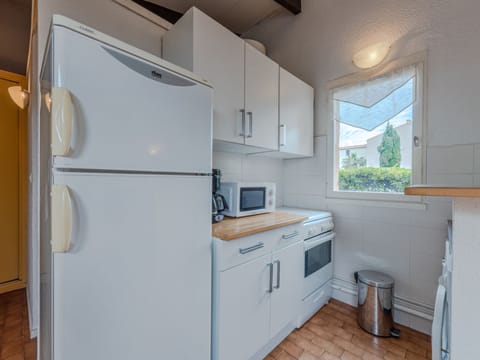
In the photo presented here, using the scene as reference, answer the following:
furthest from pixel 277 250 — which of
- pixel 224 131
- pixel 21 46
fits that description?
pixel 21 46

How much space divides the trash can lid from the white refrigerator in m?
1.41

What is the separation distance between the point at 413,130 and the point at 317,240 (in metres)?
Result: 1.20

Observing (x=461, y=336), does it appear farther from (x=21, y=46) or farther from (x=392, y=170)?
(x=21, y=46)

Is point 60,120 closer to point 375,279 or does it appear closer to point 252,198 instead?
point 252,198

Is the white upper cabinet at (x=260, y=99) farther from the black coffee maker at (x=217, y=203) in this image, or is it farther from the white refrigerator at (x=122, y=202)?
the white refrigerator at (x=122, y=202)

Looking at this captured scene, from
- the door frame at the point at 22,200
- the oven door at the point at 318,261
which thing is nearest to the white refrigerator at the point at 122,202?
the oven door at the point at 318,261

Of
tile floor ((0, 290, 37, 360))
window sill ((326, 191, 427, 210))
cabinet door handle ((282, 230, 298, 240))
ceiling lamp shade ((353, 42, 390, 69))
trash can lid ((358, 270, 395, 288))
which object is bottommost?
tile floor ((0, 290, 37, 360))

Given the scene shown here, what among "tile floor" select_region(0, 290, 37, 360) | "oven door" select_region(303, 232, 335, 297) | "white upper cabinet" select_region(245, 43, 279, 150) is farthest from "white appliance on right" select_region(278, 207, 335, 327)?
"tile floor" select_region(0, 290, 37, 360)

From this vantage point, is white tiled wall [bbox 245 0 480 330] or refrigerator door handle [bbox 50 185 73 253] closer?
refrigerator door handle [bbox 50 185 73 253]

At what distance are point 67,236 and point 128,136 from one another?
387 millimetres

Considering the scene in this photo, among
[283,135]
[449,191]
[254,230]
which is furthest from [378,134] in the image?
[449,191]

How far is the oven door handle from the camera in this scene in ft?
6.12

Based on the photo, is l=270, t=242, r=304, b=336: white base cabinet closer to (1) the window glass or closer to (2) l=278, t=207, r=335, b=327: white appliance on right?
(2) l=278, t=207, r=335, b=327: white appliance on right

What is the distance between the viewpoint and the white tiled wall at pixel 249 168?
82.4 inches
